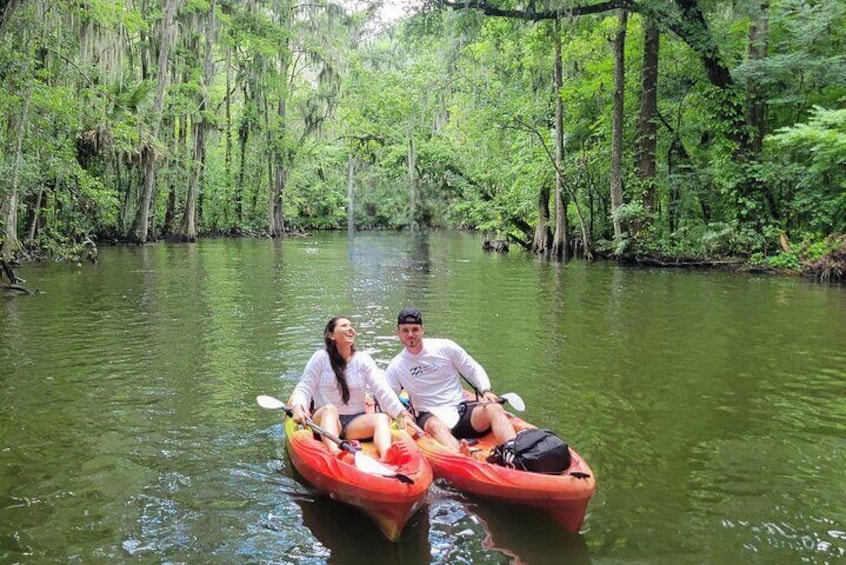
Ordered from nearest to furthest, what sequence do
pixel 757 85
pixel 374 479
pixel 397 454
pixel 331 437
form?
1. pixel 374 479
2. pixel 397 454
3. pixel 331 437
4. pixel 757 85

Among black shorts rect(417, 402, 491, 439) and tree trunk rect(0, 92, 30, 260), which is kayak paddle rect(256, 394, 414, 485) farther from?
tree trunk rect(0, 92, 30, 260)

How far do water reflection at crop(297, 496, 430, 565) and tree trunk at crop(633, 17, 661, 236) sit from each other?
17.5m

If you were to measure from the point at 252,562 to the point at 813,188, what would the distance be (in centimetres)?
1884

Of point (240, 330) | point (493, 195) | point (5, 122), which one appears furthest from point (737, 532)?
point (493, 195)

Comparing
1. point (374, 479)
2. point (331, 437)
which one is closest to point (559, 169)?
point (331, 437)

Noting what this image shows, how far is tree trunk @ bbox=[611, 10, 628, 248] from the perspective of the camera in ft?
63.9

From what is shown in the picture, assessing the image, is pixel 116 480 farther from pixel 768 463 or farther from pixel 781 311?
pixel 781 311

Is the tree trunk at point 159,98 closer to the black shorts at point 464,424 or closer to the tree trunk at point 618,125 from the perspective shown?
the tree trunk at point 618,125

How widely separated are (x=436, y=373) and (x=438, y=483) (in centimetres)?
103

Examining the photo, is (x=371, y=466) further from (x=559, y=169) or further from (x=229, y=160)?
(x=229, y=160)

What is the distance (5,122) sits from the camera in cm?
1350

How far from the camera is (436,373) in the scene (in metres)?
5.43

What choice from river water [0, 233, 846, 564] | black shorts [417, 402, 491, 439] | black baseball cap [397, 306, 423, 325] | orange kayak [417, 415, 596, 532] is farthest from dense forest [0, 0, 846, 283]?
orange kayak [417, 415, 596, 532]

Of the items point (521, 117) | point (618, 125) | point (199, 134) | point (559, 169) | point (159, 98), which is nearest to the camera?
point (618, 125)
